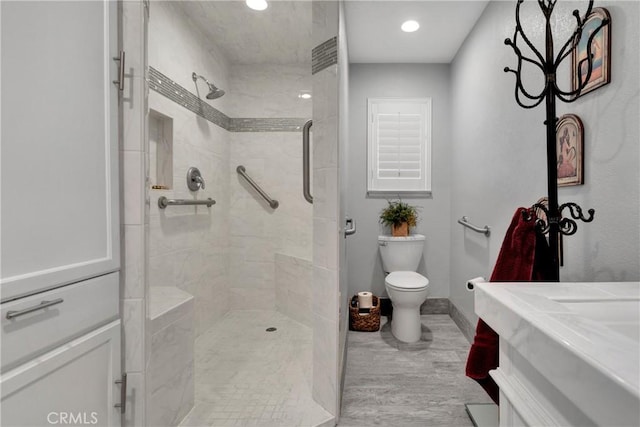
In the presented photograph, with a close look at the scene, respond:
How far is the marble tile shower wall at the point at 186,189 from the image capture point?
1.86 meters

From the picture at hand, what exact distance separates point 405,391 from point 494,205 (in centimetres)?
129

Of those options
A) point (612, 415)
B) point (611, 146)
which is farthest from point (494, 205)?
point (612, 415)

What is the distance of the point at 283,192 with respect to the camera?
287 centimetres

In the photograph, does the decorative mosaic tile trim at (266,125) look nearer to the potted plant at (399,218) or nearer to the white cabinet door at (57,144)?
the potted plant at (399,218)

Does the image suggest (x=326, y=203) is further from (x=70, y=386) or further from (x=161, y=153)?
(x=161, y=153)

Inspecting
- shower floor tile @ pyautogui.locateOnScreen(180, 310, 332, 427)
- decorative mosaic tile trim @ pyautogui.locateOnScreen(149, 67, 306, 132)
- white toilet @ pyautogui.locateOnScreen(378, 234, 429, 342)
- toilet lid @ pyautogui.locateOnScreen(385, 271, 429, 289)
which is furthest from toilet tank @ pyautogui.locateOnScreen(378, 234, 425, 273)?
decorative mosaic tile trim @ pyautogui.locateOnScreen(149, 67, 306, 132)

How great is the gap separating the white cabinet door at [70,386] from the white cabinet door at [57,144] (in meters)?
0.19

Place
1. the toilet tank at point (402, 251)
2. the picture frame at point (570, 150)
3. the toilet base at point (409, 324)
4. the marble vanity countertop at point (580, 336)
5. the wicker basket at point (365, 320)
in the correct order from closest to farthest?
the marble vanity countertop at point (580, 336) → the picture frame at point (570, 150) → the toilet base at point (409, 324) → the wicker basket at point (365, 320) → the toilet tank at point (402, 251)

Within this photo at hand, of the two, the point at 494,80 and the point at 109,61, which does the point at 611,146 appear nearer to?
the point at 494,80

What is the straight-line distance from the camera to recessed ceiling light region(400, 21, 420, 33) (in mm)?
2170

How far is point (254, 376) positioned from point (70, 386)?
3.55ft

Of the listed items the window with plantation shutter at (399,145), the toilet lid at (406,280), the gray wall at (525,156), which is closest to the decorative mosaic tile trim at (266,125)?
the window with plantation shutter at (399,145)

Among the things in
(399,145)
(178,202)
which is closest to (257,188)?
(178,202)

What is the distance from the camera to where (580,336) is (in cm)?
46
